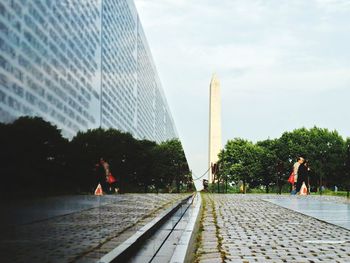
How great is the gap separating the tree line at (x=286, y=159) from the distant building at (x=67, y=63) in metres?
66.9

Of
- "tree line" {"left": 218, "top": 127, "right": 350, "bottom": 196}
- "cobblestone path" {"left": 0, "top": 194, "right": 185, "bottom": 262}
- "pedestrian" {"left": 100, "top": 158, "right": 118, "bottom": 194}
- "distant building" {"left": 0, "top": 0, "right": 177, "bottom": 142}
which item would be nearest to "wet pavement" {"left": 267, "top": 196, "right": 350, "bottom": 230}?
"pedestrian" {"left": 100, "top": 158, "right": 118, "bottom": 194}

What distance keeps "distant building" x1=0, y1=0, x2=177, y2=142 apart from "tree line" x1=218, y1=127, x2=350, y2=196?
66931 millimetres

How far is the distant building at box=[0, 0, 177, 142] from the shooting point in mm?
2490

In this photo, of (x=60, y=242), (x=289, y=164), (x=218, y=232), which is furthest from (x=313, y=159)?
(x=60, y=242)

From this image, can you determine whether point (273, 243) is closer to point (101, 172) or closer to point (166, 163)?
point (101, 172)

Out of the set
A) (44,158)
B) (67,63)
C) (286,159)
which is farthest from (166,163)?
(286,159)

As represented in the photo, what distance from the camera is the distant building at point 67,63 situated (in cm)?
249

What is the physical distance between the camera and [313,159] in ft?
243

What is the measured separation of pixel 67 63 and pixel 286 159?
75.1m

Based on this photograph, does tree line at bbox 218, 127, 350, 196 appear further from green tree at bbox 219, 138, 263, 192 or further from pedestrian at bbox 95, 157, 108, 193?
pedestrian at bbox 95, 157, 108, 193

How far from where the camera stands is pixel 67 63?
3453mm

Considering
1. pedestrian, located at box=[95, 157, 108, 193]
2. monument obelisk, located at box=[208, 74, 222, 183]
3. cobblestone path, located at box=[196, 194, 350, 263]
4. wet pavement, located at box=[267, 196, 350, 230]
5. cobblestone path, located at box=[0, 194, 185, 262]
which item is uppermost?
monument obelisk, located at box=[208, 74, 222, 183]

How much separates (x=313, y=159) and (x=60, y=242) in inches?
2873

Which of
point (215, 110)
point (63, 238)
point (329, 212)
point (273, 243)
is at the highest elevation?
point (215, 110)
